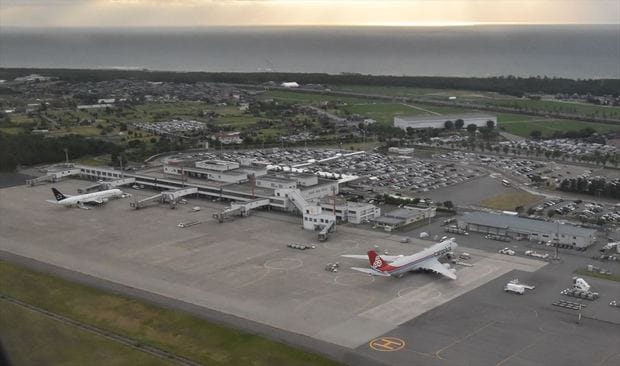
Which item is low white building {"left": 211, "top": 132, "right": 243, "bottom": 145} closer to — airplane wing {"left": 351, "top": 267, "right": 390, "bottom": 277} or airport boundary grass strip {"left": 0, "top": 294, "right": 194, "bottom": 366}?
airplane wing {"left": 351, "top": 267, "right": 390, "bottom": 277}

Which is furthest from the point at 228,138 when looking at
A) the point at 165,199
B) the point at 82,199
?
the point at 82,199

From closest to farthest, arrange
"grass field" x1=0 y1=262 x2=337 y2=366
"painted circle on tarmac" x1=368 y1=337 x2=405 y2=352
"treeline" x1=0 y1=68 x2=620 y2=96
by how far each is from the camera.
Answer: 1. "grass field" x1=0 y1=262 x2=337 y2=366
2. "painted circle on tarmac" x1=368 y1=337 x2=405 y2=352
3. "treeline" x1=0 y1=68 x2=620 y2=96

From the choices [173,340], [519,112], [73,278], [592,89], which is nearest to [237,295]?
[173,340]

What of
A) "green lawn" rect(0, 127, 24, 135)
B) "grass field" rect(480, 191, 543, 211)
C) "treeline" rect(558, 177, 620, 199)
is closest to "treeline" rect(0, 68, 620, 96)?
"green lawn" rect(0, 127, 24, 135)

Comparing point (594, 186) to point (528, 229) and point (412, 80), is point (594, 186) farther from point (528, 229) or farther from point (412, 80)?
point (412, 80)

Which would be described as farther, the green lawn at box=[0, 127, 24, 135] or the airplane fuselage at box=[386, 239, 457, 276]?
the green lawn at box=[0, 127, 24, 135]

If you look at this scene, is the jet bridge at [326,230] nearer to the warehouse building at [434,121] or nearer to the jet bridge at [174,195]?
the jet bridge at [174,195]

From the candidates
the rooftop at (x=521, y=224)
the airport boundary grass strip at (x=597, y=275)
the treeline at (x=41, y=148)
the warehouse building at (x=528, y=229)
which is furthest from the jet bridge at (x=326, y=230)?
the treeline at (x=41, y=148)
